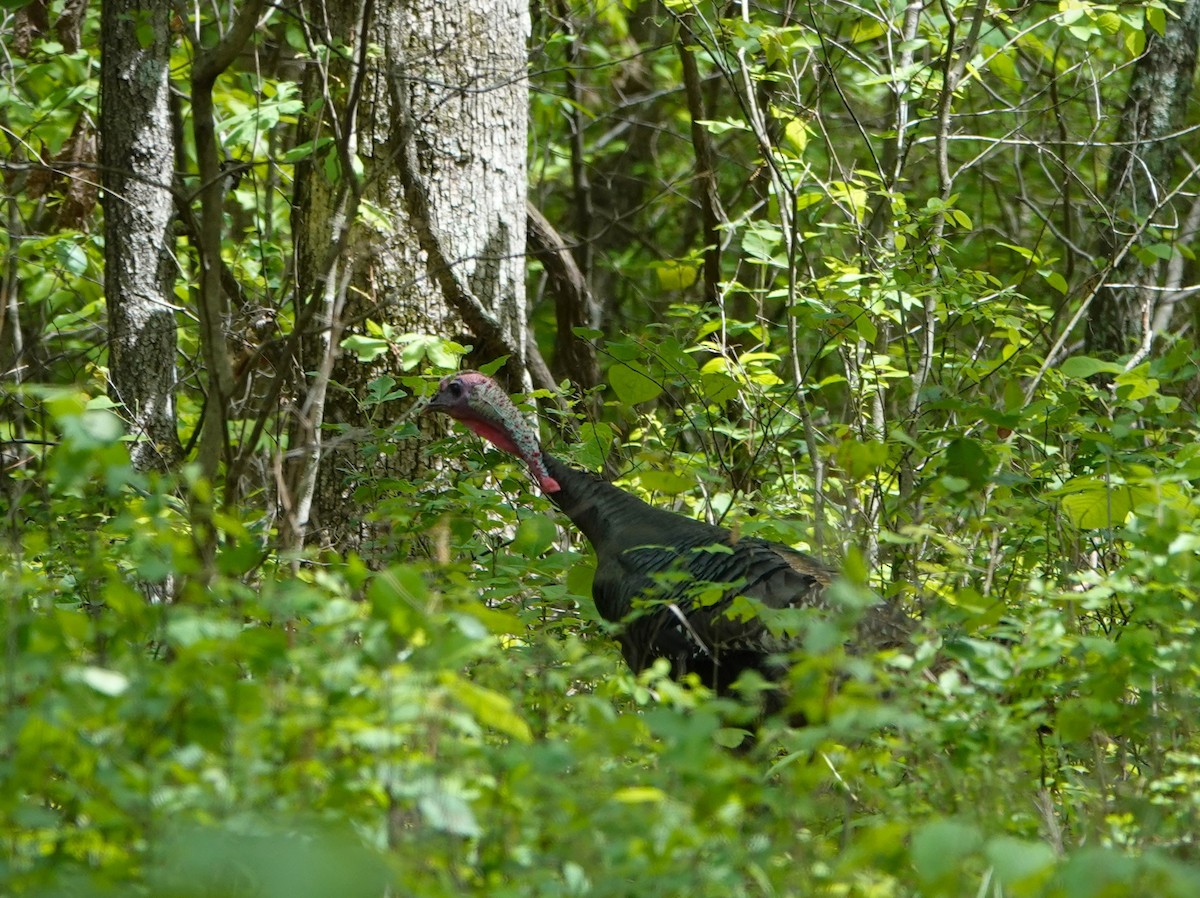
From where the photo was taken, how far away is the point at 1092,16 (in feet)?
15.3

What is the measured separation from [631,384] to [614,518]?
486mm

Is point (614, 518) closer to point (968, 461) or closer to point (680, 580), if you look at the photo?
point (680, 580)

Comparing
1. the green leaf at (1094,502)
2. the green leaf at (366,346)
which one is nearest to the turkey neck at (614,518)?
the green leaf at (366,346)

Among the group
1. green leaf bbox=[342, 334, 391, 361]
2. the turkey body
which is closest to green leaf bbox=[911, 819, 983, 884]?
the turkey body

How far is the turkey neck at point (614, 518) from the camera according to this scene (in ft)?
13.9

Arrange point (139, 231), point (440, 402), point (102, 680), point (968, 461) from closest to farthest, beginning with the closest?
point (102, 680)
point (968, 461)
point (440, 402)
point (139, 231)

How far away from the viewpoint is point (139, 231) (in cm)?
516

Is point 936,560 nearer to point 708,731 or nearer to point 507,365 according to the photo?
point 507,365

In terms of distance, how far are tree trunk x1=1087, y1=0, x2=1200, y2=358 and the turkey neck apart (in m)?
2.37

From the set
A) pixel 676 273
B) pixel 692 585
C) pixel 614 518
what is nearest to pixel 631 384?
pixel 614 518

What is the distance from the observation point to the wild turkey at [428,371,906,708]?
3766 millimetres

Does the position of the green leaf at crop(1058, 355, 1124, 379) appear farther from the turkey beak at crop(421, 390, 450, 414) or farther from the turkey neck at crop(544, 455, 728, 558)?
the turkey beak at crop(421, 390, 450, 414)

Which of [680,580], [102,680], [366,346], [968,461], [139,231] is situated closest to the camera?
[102,680]

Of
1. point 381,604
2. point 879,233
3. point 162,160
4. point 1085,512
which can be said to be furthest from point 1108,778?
point 879,233
